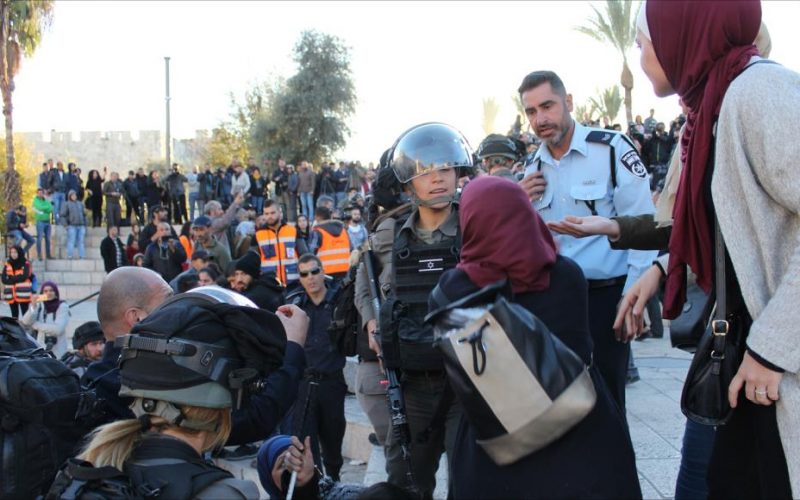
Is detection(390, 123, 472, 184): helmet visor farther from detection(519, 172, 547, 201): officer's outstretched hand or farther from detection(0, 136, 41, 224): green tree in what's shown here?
detection(0, 136, 41, 224): green tree

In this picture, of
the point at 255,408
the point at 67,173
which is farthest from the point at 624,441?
the point at 67,173

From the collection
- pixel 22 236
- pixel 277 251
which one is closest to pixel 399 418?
pixel 277 251

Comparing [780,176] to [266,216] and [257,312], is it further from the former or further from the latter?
[266,216]

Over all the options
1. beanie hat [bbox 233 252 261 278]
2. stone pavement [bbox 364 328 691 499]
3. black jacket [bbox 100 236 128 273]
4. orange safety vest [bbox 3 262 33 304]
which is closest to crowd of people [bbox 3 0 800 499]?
stone pavement [bbox 364 328 691 499]

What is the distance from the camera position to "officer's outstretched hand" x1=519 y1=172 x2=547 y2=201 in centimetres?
359

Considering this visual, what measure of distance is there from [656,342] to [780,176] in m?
8.68

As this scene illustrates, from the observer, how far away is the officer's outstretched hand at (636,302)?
8.18ft

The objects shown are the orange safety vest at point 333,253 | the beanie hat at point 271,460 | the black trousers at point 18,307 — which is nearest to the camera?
the beanie hat at point 271,460

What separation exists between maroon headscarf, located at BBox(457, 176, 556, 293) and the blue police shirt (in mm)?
1270

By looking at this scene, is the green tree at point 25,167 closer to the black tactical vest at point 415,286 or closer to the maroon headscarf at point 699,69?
the black tactical vest at point 415,286

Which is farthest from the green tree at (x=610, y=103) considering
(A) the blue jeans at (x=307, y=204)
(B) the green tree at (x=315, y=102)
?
(A) the blue jeans at (x=307, y=204)

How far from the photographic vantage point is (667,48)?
→ 2119mm

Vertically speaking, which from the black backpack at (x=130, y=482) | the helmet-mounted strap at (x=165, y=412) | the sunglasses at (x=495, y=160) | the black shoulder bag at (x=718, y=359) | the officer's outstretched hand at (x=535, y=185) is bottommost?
the black backpack at (x=130, y=482)

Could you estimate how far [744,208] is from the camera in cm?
194
